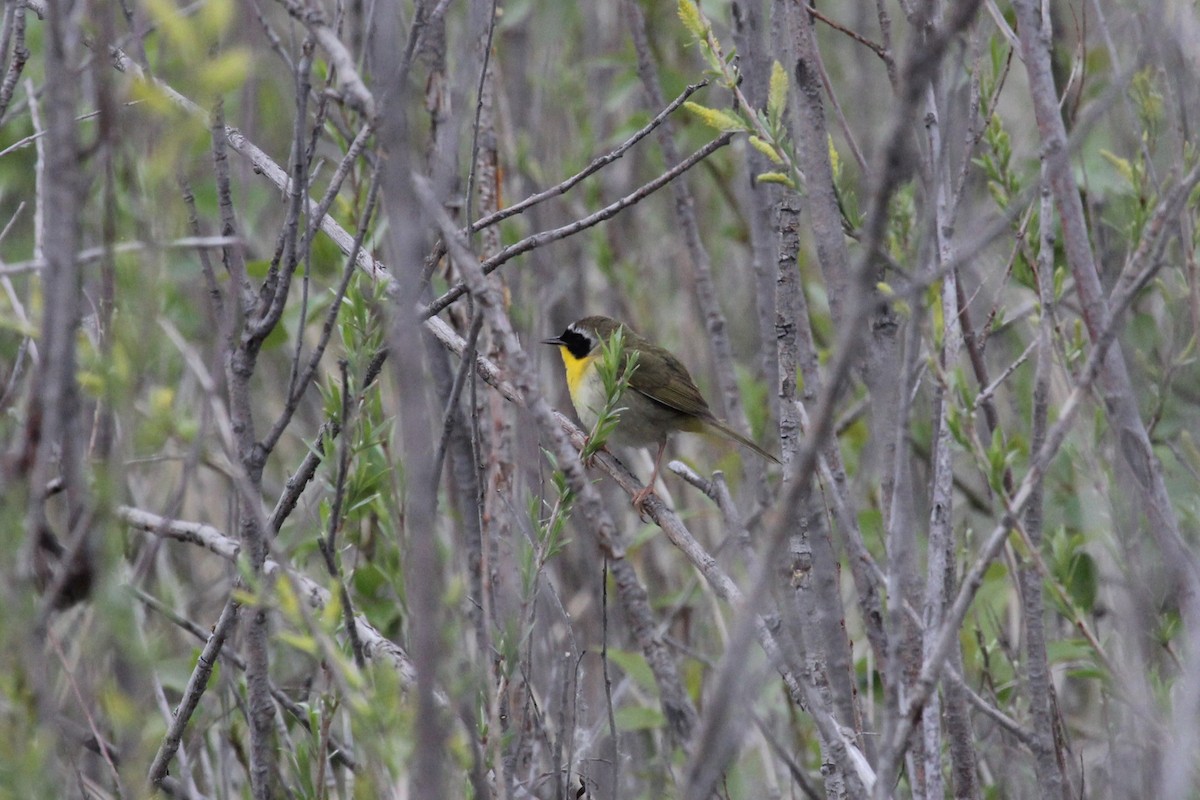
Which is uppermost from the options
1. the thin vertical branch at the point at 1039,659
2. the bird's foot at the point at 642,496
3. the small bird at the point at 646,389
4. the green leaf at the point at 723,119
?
the green leaf at the point at 723,119

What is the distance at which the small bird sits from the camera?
5020 millimetres

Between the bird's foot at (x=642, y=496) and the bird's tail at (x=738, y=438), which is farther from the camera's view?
the bird's tail at (x=738, y=438)

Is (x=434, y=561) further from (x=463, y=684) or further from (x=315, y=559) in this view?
(x=315, y=559)

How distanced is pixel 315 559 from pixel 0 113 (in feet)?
7.04

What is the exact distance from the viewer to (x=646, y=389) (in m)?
5.18

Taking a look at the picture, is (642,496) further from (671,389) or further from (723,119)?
(671,389)

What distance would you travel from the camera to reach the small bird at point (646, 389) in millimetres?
5020

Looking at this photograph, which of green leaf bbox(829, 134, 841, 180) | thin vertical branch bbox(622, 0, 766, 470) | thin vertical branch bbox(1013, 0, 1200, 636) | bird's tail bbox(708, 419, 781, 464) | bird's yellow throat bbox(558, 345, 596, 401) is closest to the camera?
thin vertical branch bbox(1013, 0, 1200, 636)

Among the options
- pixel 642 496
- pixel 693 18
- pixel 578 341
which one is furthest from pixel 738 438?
pixel 693 18

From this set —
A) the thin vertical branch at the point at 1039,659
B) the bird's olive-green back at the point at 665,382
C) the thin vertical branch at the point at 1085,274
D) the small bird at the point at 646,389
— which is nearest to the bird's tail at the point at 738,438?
the small bird at the point at 646,389

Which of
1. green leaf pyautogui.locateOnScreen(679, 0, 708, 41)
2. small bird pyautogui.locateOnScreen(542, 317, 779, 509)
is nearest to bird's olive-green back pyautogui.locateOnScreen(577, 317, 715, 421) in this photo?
small bird pyautogui.locateOnScreen(542, 317, 779, 509)

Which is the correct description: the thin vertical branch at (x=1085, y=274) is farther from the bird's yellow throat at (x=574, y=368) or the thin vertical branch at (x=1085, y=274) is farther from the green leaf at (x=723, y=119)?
the bird's yellow throat at (x=574, y=368)

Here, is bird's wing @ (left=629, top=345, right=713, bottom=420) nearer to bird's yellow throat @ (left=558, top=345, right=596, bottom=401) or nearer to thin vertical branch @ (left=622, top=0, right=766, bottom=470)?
bird's yellow throat @ (left=558, top=345, right=596, bottom=401)

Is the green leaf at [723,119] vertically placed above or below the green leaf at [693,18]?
below
